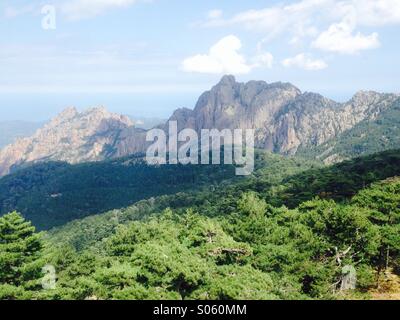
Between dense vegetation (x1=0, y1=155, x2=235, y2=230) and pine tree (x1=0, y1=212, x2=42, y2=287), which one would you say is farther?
dense vegetation (x1=0, y1=155, x2=235, y2=230)

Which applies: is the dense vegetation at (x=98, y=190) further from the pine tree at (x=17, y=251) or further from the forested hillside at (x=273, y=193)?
the pine tree at (x=17, y=251)

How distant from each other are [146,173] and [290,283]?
166 m

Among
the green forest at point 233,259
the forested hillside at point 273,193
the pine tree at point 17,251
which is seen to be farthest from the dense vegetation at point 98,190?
the pine tree at point 17,251

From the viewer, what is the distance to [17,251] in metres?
31.1

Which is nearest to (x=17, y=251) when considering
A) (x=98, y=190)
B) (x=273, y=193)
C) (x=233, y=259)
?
(x=233, y=259)

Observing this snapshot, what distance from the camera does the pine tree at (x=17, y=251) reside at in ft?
97.7

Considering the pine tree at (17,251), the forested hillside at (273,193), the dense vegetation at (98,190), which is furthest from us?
the dense vegetation at (98,190)

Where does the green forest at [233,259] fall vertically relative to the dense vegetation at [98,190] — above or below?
above

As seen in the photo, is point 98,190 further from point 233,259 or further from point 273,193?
point 233,259

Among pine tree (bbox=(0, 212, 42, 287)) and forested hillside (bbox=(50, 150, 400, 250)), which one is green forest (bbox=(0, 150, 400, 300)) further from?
forested hillside (bbox=(50, 150, 400, 250))

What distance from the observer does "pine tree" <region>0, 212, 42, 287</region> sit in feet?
97.7

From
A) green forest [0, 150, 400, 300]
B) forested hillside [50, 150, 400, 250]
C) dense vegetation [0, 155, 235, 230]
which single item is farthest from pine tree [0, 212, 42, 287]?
dense vegetation [0, 155, 235, 230]
